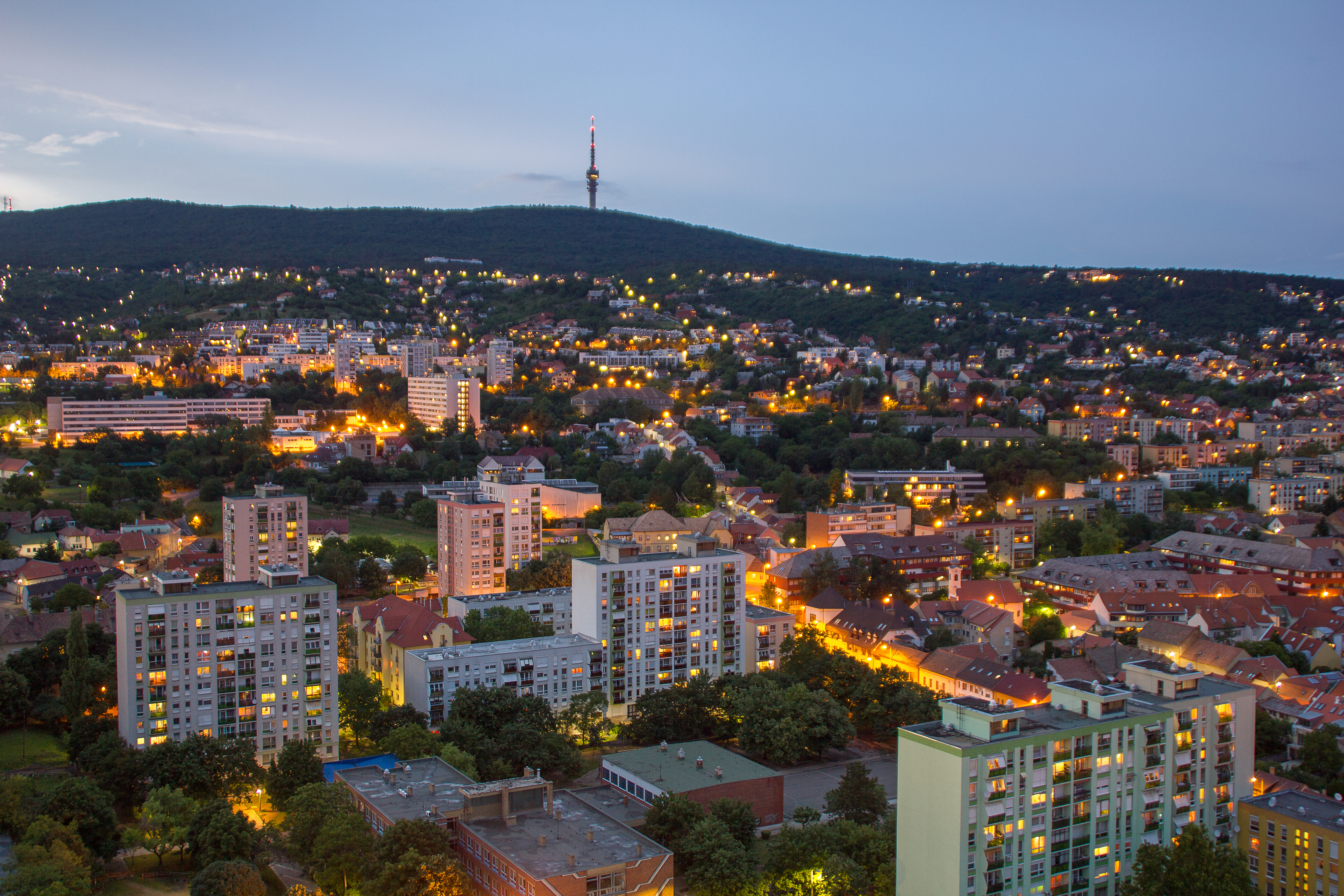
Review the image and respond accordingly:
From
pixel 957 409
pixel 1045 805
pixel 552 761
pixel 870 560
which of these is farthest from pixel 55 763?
pixel 957 409

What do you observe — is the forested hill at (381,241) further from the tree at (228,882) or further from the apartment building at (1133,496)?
the tree at (228,882)

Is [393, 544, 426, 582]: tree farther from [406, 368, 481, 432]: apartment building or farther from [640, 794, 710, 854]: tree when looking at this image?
[406, 368, 481, 432]: apartment building

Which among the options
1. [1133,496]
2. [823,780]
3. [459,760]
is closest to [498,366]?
[1133,496]

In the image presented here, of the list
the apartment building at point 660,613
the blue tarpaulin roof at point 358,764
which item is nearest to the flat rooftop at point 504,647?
the apartment building at point 660,613

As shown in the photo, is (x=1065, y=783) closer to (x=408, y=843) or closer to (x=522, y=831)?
(x=522, y=831)

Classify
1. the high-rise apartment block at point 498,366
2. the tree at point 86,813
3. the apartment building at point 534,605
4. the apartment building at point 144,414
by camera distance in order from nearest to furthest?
the tree at point 86,813 → the apartment building at point 534,605 → the apartment building at point 144,414 → the high-rise apartment block at point 498,366

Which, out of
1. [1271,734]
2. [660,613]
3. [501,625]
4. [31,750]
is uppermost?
[660,613]

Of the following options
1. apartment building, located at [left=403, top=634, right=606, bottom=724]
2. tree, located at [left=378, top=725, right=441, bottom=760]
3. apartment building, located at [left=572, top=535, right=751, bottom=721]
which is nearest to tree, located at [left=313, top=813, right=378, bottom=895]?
tree, located at [left=378, top=725, right=441, bottom=760]
